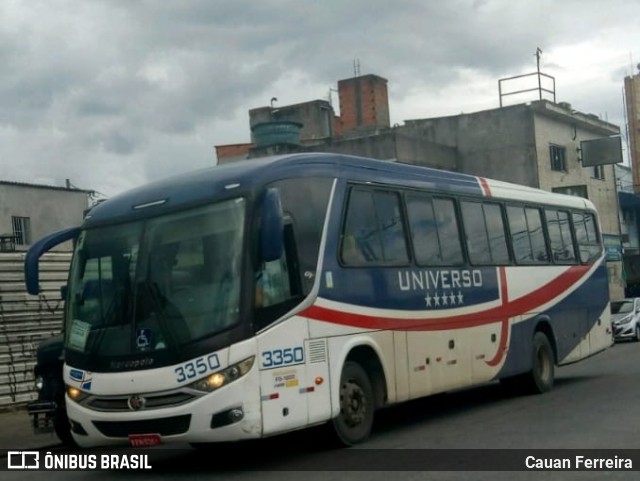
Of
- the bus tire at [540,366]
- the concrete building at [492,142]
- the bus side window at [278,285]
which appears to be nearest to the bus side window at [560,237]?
the bus tire at [540,366]

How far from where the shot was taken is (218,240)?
10047 millimetres

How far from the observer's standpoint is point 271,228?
9.61 meters

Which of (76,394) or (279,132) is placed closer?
(76,394)

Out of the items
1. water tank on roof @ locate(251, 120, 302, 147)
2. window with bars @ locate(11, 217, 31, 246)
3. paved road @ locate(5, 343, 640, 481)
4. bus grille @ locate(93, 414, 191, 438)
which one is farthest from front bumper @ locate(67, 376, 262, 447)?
water tank on roof @ locate(251, 120, 302, 147)

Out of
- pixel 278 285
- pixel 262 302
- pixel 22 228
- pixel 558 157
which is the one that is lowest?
pixel 262 302

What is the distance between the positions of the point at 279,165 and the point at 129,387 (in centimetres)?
282

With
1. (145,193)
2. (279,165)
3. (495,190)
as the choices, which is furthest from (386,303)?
(495,190)

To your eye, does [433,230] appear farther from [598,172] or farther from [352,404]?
[598,172]

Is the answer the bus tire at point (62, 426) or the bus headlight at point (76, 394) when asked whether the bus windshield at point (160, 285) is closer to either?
the bus headlight at point (76, 394)

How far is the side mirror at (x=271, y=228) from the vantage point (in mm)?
9555

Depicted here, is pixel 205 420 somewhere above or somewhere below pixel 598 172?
below

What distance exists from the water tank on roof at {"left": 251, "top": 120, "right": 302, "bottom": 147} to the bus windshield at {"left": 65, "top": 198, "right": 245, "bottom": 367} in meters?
29.4

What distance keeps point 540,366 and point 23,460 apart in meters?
8.42

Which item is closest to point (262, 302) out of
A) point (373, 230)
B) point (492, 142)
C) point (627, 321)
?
point (373, 230)
